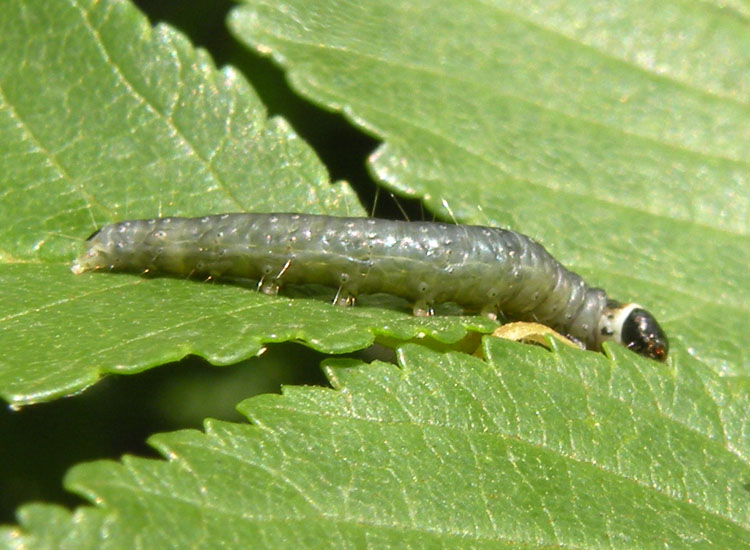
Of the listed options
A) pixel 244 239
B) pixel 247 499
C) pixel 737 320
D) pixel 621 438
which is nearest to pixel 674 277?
pixel 737 320

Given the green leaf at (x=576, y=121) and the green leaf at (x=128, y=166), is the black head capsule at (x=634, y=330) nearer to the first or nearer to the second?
the green leaf at (x=576, y=121)

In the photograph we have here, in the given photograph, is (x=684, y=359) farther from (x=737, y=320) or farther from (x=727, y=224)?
(x=727, y=224)

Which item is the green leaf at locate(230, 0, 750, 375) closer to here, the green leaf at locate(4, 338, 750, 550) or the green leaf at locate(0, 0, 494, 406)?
the green leaf at locate(0, 0, 494, 406)

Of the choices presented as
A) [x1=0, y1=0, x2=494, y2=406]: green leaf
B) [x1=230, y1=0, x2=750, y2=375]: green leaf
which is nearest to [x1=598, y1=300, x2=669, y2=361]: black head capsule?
[x1=230, y1=0, x2=750, y2=375]: green leaf

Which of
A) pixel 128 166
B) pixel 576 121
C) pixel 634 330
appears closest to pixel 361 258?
pixel 128 166

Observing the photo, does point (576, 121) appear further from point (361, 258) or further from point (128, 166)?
point (128, 166)

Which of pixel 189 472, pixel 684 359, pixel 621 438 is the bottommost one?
pixel 189 472
